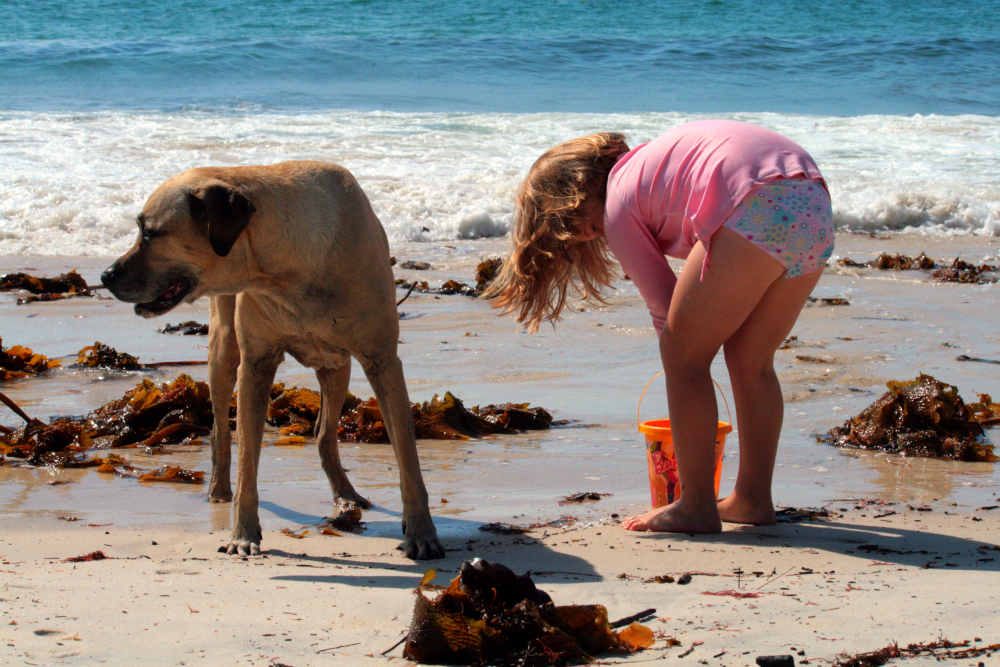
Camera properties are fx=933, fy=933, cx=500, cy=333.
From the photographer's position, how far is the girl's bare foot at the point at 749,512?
12.3 feet

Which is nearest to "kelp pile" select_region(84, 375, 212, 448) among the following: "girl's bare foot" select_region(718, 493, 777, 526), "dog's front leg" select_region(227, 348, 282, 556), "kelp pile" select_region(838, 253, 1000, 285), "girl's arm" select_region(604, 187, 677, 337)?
"dog's front leg" select_region(227, 348, 282, 556)

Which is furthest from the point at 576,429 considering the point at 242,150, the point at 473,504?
the point at 242,150

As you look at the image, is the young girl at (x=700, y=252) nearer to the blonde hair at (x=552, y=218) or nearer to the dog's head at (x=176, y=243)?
the blonde hair at (x=552, y=218)

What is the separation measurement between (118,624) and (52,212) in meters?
9.12

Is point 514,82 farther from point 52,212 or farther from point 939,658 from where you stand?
point 939,658

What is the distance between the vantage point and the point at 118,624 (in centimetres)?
246

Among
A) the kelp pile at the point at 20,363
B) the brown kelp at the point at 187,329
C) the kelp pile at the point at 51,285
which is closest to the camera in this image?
the kelp pile at the point at 20,363

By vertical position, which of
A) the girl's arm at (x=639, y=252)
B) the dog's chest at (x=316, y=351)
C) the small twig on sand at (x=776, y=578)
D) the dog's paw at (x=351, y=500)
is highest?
the girl's arm at (x=639, y=252)

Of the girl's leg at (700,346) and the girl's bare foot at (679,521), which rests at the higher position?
the girl's leg at (700,346)

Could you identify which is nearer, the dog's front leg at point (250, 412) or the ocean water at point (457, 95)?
the dog's front leg at point (250, 412)

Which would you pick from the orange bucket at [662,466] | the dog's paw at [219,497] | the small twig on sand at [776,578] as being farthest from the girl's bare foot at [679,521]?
the dog's paw at [219,497]

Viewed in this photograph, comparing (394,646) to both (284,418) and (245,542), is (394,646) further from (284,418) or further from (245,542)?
(284,418)

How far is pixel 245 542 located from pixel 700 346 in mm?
1891

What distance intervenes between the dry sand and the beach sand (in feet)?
0.04
